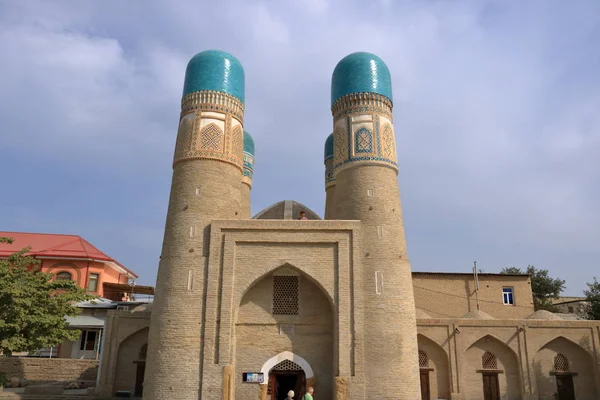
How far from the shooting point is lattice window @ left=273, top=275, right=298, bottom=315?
17.5 m

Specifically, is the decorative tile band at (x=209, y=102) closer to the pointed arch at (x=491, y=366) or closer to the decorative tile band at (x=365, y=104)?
the decorative tile band at (x=365, y=104)

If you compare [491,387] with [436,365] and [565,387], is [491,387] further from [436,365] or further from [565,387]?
[565,387]

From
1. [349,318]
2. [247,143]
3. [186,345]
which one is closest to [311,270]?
[349,318]

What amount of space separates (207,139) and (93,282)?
16.5 metres

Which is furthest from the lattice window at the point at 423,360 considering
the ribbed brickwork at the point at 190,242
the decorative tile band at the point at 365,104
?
the decorative tile band at the point at 365,104

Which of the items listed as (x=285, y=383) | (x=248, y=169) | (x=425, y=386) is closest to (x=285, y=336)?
(x=285, y=383)

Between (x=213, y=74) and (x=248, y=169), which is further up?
→ (x=213, y=74)

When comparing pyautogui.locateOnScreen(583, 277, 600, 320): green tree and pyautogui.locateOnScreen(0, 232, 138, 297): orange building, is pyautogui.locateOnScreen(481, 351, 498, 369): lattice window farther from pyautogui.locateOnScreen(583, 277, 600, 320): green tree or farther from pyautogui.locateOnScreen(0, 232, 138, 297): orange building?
pyautogui.locateOnScreen(0, 232, 138, 297): orange building

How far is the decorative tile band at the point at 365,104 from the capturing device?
762 inches

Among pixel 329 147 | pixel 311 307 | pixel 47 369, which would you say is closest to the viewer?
pixel 311 307

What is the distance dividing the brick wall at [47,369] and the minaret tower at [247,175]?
9484 millimetres

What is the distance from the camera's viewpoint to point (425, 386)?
2028 cm

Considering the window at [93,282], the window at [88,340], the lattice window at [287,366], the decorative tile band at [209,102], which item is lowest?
the lattice window at [287,366]

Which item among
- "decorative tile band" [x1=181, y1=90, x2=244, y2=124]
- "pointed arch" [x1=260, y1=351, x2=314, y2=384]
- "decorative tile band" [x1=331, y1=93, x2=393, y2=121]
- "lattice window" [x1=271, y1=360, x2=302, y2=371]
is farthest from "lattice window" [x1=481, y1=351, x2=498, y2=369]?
"decorative tile band" [x1=181, y1=90, x2=244, y2=124]
